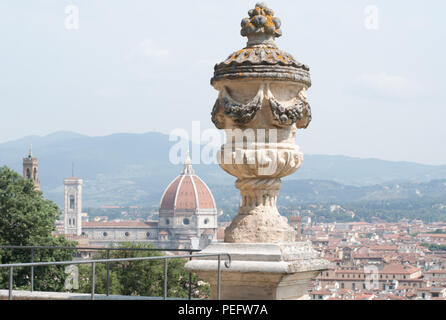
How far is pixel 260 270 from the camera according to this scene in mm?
6137

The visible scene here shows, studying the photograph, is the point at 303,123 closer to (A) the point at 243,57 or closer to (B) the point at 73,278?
(A) the point at 243,57

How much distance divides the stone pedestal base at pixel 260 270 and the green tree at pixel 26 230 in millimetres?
15287

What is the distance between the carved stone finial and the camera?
677 cm

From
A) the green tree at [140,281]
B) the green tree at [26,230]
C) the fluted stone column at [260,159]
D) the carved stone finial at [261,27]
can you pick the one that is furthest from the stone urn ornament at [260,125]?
the green tree at [140,281]

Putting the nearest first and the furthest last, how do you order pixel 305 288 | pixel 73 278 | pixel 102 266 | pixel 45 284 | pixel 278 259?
1. pixel 278 259
2. pixel 305 288
3. pixel 45 284
4. pixel 73 278
5. pixel 102 266

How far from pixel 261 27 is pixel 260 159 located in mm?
1094

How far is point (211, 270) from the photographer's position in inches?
249

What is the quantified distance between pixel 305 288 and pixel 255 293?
0.51 metres

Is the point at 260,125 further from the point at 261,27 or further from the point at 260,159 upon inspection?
the point at 261,27

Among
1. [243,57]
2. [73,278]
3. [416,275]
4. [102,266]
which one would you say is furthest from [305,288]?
[416,275]

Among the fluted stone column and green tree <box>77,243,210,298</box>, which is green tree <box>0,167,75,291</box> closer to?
green tree <box>77,243,210,298</box>

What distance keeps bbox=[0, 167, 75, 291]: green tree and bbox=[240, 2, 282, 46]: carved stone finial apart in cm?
1531

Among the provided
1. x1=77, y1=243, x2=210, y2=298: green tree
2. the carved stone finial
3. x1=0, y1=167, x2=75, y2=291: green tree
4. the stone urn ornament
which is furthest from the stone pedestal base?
x1=77, y1=243, x2=210, y2=298: green tree

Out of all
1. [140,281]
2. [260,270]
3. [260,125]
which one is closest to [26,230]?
[140,281]
